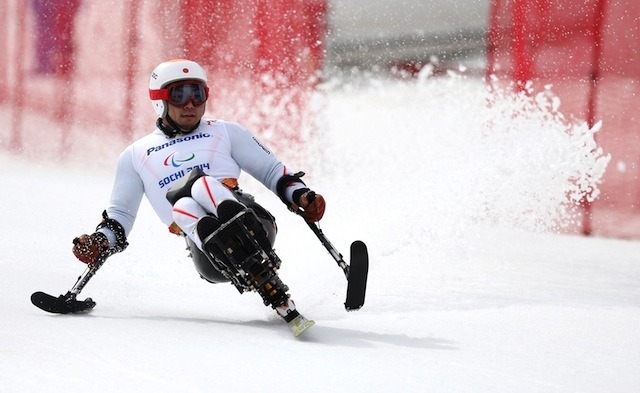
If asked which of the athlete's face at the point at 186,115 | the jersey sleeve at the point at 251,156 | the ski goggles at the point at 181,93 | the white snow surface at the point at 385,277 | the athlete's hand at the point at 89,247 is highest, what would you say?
the ski goggles at the point at 181,93

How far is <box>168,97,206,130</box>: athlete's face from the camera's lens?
13.5 ft

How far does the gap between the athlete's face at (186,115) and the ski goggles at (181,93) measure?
0.06 feet

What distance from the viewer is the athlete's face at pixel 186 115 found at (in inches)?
162

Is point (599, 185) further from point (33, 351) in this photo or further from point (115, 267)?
point (33, 351)

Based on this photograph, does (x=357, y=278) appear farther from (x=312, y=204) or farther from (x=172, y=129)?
(x=172, y=129)

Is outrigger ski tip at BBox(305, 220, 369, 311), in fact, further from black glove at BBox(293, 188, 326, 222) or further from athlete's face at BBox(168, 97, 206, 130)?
athlete's face at BBox(168, 97, 206, 130)

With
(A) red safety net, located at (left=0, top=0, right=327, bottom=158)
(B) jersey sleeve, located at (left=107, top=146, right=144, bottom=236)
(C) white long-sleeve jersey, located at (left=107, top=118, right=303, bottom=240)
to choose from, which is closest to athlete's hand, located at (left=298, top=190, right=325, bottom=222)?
(C) white long-sleeve jersey, located at (left=107, top=118, right=303, bottom=240)

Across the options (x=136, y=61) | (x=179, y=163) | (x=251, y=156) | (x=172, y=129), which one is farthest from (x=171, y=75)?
(x=136, y=61)

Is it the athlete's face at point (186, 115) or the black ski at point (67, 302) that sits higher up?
the athlete's face at point (186, 115)

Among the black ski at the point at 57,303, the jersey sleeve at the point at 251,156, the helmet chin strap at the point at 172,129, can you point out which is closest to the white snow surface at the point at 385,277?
the black ski at the point at 57,303

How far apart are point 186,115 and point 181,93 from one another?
10 cm

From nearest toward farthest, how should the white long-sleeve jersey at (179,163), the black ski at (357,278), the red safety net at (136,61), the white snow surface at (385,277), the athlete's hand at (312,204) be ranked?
1. the white snow surface at (385,277)
2. the black ski at (357,278)
3. the athlete's hand at (312,204)
4. the white long-sleeve jersey at (179,163)
5. the red safety net at (136,61)

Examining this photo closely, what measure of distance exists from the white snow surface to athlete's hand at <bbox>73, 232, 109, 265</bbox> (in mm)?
254

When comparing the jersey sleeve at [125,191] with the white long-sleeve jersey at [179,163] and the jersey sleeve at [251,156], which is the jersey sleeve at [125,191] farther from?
the jersey sleeve at [251,156]
